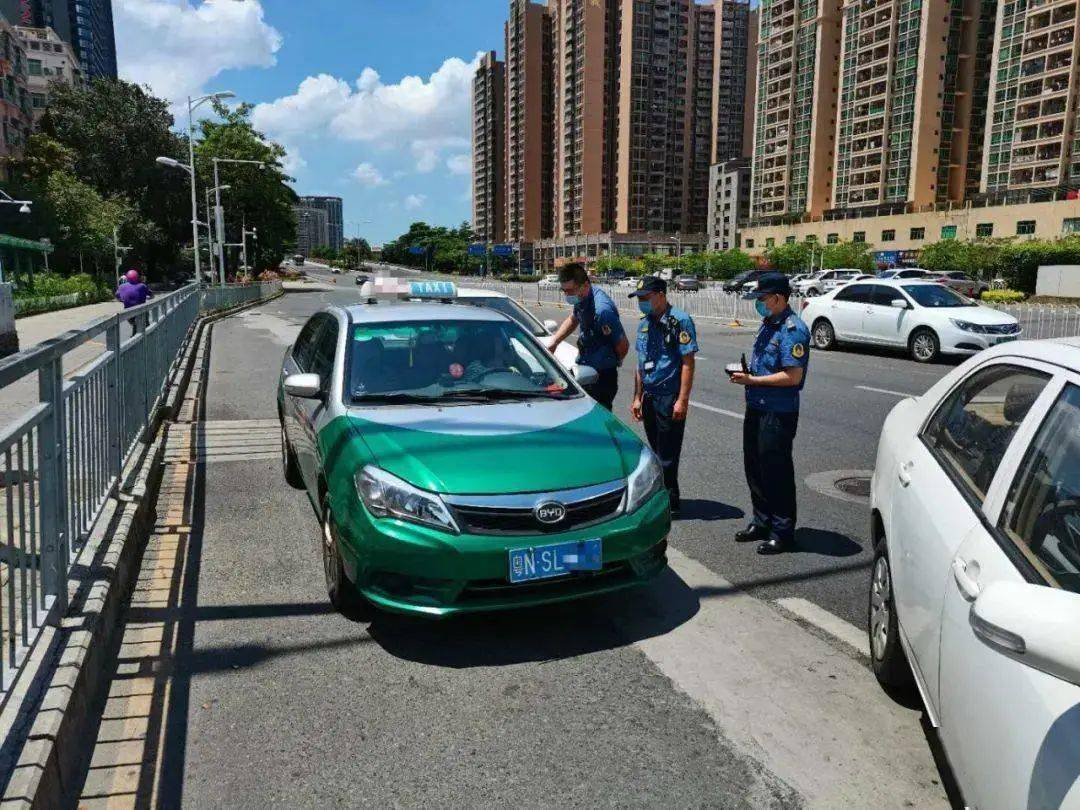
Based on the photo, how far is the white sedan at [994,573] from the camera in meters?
1.74

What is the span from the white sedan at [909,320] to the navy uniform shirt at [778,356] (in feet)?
38.9

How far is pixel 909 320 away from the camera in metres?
16.9

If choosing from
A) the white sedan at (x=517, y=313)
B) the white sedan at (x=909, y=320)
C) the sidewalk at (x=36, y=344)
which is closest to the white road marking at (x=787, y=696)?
the sidewalk at (x=36, y=344)

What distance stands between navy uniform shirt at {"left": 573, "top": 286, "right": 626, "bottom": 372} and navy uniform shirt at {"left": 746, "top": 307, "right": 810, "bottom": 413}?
149 cm

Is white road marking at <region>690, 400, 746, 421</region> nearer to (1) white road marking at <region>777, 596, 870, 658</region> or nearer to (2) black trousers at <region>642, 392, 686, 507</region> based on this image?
(2) black trousers at <region>642, 392, 686, 507</region>

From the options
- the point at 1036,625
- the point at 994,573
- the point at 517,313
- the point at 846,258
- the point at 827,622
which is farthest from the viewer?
the point at 846,258

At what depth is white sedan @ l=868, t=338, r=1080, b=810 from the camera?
174cm

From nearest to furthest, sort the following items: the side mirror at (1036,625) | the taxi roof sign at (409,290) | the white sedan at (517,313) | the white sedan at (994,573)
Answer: the side mirror at (1036,625) → the white sedan at (994,573) → the taxi roof sign at (409,290) → the white sedan at (517,313)

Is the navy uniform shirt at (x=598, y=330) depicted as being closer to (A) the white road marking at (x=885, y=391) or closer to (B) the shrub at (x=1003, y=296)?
(A) the white road marking at (x=885, y=391)

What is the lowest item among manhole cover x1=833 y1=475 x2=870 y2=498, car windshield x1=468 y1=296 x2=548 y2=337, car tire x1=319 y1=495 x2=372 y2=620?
manhole cover x1=833 y1=475 x2=870 y2=498

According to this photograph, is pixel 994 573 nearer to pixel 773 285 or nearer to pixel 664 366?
pixel 773 285

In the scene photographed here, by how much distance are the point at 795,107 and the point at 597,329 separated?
121 metres

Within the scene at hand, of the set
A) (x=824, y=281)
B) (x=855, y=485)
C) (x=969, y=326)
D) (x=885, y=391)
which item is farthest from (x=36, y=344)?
(x=824, y=281)

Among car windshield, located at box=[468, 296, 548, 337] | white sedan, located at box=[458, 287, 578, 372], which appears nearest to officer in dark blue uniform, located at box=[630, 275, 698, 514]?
white sedan, located at box=[458, 287, 578, 372]
